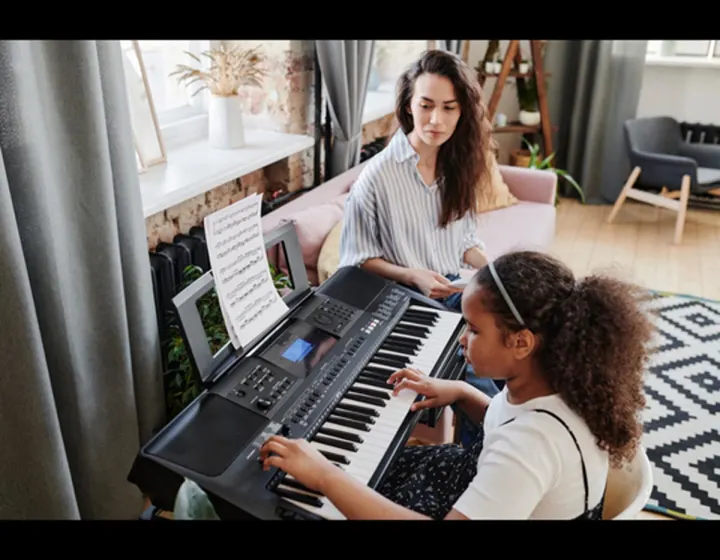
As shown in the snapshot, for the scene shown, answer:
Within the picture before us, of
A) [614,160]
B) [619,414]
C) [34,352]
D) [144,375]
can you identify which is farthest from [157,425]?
[614,160]

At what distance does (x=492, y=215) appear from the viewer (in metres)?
3.59

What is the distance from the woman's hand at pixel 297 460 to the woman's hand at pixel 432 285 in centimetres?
86

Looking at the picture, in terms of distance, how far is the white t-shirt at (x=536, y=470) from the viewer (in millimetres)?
973

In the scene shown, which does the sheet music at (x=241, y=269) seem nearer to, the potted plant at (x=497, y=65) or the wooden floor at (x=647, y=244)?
the wooden floor at (x=647, y=244)

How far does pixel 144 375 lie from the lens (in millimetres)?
1815

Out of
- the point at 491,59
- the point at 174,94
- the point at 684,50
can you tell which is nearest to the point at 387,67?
the point at 491,59

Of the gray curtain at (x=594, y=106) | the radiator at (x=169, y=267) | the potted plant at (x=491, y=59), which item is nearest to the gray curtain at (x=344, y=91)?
the radiator at (x=169, y=267)

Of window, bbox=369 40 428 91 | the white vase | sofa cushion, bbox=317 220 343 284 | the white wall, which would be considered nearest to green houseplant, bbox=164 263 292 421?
sofa cushion, bbox=317 220 343 284

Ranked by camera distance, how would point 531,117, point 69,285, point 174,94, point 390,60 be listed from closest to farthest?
point 69,285 < point 174,94 < point 390,60 < point 531,117

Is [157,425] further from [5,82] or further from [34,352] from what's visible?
[5,82]

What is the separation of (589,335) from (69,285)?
1.13m

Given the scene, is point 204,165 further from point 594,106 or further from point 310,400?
point 594,106
